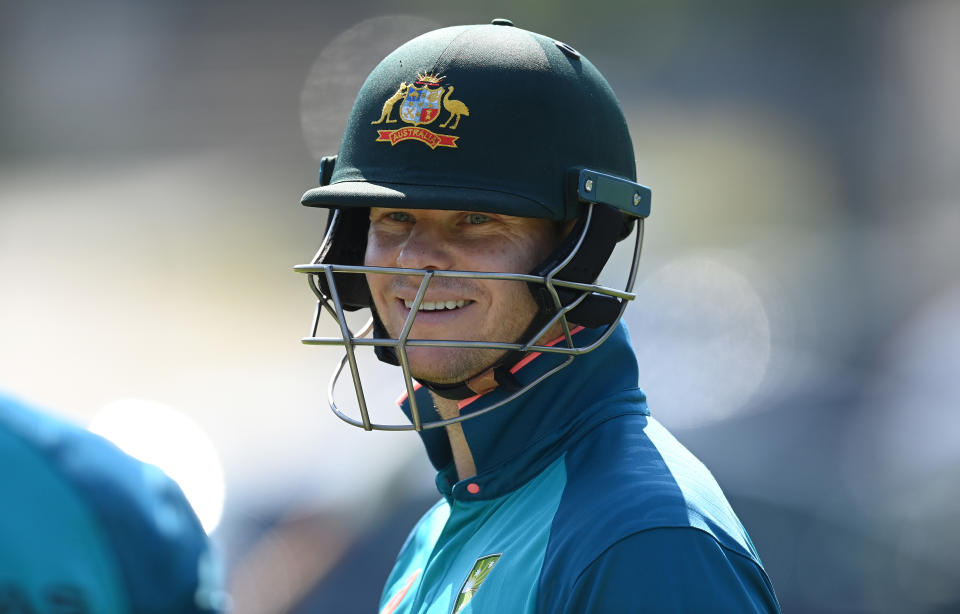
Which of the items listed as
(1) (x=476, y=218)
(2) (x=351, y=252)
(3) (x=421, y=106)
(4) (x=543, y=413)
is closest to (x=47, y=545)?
(4) (x=543, y=413)

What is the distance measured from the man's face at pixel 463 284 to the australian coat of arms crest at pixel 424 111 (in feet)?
0.48

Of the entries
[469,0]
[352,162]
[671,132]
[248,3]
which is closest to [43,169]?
[248,3]

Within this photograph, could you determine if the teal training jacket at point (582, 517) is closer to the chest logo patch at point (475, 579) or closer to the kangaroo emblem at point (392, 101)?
the chest logo patch at point (475, 579)

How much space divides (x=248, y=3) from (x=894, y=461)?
12.5m

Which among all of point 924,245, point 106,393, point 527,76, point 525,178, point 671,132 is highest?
point 527,76

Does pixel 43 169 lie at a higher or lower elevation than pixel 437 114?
lower

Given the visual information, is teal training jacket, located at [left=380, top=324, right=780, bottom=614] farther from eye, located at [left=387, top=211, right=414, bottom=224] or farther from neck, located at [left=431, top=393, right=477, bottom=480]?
eye, located at [left=387, top=211, right=414, bottom=224]

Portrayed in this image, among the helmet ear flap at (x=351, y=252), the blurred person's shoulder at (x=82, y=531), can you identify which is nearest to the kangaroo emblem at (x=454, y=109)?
the helmet ear flap at (x=351, y=252)

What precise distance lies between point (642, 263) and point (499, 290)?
596 centimetres

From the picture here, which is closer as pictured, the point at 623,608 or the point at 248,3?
the point at 623,608

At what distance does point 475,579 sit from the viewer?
6.37 feet

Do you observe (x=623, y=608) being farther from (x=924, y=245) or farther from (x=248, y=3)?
(x=248, y=3)

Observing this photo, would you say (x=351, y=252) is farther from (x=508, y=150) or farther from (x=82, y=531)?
(x=82, y=531)

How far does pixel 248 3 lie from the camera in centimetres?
1498
